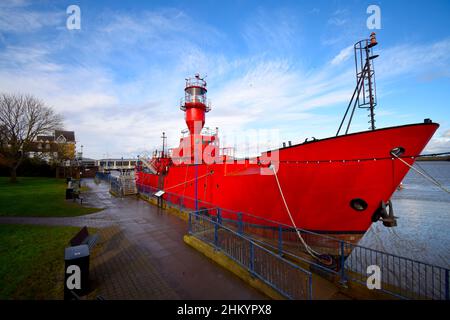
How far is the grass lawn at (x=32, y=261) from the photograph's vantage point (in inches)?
174

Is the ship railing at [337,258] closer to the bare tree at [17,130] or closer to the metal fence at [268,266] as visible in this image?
the metal fence at [268,266]

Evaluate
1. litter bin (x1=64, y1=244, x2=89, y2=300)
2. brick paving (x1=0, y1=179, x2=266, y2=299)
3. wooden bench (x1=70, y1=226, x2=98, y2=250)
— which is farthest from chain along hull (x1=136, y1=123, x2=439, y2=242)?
litter bin (x1=64, y1=244, x2=89, y2=300)

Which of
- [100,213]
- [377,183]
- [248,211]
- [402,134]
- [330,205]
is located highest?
[402,134]

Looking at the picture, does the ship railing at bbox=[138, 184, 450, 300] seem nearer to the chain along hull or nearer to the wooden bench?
the chain along hull

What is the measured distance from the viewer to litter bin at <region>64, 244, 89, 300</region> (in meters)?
4.21

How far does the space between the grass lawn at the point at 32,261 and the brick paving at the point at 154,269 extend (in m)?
0.82

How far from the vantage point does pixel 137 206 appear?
13.9 meters

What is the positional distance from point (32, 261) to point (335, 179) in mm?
8670

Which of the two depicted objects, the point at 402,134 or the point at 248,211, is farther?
the point at 248,211

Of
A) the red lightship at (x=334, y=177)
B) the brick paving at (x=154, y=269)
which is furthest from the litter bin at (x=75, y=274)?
the red lightship at (x=334, y=177)

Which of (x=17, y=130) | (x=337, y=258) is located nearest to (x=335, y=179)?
(x=337, y=258)
